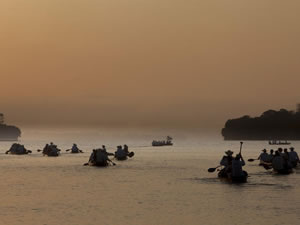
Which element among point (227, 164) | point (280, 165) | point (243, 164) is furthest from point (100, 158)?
point (243, 164)

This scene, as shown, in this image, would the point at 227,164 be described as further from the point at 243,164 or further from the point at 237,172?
the point at 237,172

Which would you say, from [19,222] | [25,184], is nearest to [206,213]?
[19,222]

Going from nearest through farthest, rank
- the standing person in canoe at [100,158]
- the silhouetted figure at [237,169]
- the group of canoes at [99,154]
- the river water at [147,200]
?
the river water at [147,200] < the silhouetted figure at [237,169] < the standing person in canoe at [100,158] < the group of canoes at [99,154]

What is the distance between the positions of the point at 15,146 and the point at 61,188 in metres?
87.6

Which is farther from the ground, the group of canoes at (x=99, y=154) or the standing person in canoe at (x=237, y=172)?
the group of canoes at (x=99, y=154)

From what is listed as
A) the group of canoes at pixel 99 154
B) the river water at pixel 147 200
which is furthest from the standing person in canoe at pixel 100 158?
the river water at pixel 147 200

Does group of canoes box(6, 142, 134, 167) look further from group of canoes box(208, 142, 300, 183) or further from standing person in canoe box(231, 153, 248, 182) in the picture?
standing person in canoe box(231, 153, 248, 182)

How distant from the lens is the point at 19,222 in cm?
3475

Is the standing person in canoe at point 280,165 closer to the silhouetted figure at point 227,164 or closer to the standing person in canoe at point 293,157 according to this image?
the standing person in canoe at point 293,157

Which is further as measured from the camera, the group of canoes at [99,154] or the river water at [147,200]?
the group of canoes at [99,154]

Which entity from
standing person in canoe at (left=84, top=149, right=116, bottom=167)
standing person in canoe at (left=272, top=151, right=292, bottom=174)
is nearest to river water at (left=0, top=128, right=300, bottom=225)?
standing person in canoe at (left=272, top=151, right=292, bottom=174)

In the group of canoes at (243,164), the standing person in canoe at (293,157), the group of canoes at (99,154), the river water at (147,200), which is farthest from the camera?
the group of canoes at (99,154)

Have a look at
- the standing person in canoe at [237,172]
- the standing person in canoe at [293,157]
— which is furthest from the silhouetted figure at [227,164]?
the standing person in canoe at [293,157]

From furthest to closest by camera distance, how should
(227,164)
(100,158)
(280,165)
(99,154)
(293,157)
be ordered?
(100,158)
(99,154)
(293,157)
(280,165)
(227,164)
